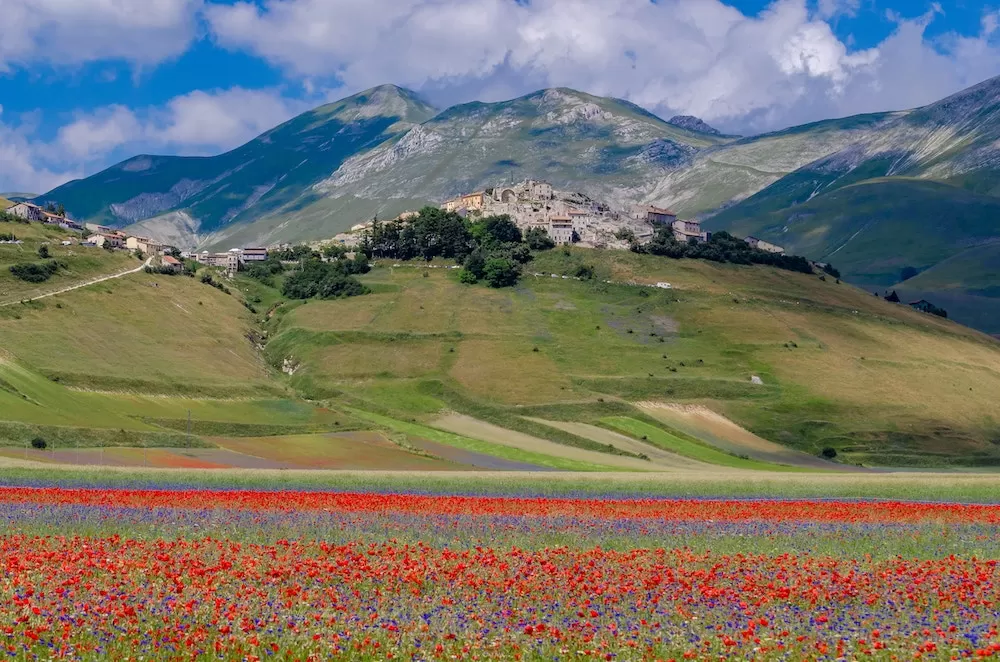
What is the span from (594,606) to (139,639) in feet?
35.9

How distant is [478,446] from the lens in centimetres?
14100

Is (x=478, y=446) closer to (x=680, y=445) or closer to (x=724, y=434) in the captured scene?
(x=680, y=445)

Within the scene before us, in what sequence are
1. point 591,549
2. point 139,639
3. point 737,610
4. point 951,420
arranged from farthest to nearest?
point 951,420 → point 591,549 → point 737,610 → point 139,639

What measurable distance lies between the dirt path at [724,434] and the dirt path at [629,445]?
1071cm

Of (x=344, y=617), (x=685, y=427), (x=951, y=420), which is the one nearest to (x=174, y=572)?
(x=344, y=617)

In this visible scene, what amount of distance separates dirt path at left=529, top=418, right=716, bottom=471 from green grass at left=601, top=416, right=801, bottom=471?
1.85 m

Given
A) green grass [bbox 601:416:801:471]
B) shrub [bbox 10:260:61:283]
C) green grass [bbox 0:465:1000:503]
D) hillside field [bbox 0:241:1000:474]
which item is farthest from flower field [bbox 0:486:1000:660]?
shrub [bbox 10:260:61:283]

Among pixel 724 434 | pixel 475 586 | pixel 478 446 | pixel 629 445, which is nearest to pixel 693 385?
pixel 724 434

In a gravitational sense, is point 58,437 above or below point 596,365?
below

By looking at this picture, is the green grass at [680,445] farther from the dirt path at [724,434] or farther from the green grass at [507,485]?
the green grass at [507,485]

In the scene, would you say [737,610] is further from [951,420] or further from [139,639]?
[951,420]

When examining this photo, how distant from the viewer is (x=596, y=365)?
607ft

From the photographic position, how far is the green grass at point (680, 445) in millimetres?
139750

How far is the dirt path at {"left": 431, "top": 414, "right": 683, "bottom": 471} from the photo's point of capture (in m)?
135
